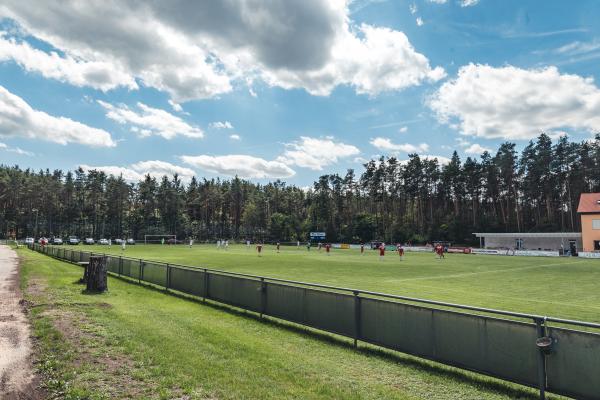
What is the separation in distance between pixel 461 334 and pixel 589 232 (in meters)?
63.4

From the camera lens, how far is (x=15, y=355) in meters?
→ 8.05

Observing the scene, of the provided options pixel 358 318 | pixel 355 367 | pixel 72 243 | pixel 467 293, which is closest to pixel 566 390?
pixel 355 367

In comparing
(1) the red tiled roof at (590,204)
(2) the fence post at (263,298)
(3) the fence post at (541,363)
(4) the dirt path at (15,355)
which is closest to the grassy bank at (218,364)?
(4) the dirt path at (15,355)

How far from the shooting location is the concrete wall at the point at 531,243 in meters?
63.6

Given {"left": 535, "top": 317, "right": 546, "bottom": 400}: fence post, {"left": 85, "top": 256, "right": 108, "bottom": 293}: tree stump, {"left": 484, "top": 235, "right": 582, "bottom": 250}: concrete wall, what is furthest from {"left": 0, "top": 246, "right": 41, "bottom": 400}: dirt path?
{"left": 484, "top": 235, "right": 582, "bottom": 250}: concrete wall

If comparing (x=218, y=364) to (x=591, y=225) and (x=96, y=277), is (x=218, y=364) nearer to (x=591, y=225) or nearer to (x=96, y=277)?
(x=96, y=277)

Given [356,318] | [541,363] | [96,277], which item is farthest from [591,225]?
[96,277]

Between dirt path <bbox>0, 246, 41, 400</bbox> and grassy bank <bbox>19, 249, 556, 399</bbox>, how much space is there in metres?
0.26

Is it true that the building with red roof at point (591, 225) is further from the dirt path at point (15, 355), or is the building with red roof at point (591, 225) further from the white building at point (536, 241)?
the dirt path at point (15, 355)

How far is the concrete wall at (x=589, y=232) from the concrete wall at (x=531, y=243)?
4.16m

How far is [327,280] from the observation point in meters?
23.1

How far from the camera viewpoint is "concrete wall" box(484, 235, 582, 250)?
209 ft

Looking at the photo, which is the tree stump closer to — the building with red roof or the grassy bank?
the grassy bank

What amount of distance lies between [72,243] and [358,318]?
91.9 metres
